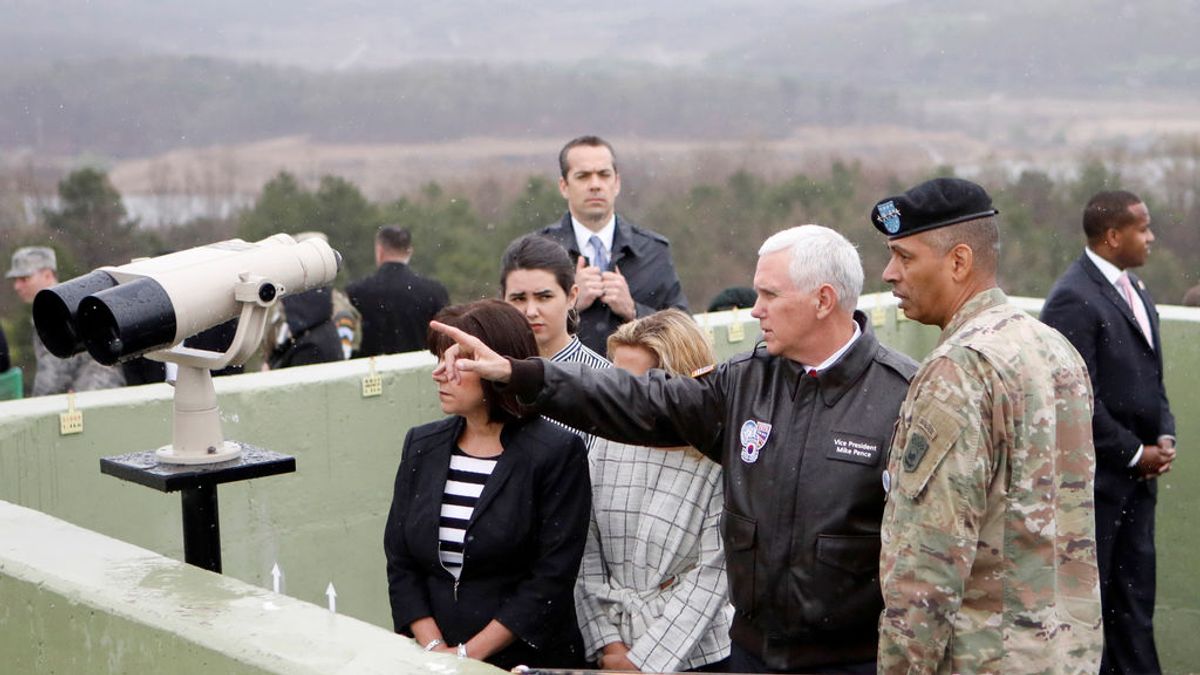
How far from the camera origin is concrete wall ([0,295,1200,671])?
476cm

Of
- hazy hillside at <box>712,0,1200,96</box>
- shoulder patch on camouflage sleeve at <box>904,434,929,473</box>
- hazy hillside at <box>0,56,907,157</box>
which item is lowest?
shoulder patch on camouflage sleeve at <box>904,434,929,473</box>

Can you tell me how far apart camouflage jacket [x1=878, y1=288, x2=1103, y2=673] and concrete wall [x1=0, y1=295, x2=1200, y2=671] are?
9.10ft

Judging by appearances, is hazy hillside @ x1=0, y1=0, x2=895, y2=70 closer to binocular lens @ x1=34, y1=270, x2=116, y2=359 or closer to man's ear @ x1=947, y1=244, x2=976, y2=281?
binocular lens @ x1=34, y1=270, x2=116, y2=359

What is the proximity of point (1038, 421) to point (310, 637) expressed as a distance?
1.37 meters

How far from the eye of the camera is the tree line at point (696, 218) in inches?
750

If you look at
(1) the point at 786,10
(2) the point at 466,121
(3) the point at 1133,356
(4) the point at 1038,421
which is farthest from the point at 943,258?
(1) the point at 786,10

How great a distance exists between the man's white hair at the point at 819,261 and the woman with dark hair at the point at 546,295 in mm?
1339

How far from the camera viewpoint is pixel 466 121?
25750 millimetres

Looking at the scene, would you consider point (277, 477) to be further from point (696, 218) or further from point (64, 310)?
point (696, 218)

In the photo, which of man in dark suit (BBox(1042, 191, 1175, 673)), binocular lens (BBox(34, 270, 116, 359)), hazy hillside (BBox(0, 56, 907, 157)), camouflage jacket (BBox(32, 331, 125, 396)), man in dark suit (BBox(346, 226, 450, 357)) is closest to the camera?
binocular lens (BBox(34, 270, 116, 359))

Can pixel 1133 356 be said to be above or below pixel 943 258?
below

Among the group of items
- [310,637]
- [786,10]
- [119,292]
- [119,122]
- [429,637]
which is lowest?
[429,637]

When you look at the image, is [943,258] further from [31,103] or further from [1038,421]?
[31,103]

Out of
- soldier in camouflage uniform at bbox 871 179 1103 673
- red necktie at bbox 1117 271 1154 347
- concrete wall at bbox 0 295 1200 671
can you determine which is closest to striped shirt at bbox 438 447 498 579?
soldier in camouflage uniform at bbox 871 179 1103 673
